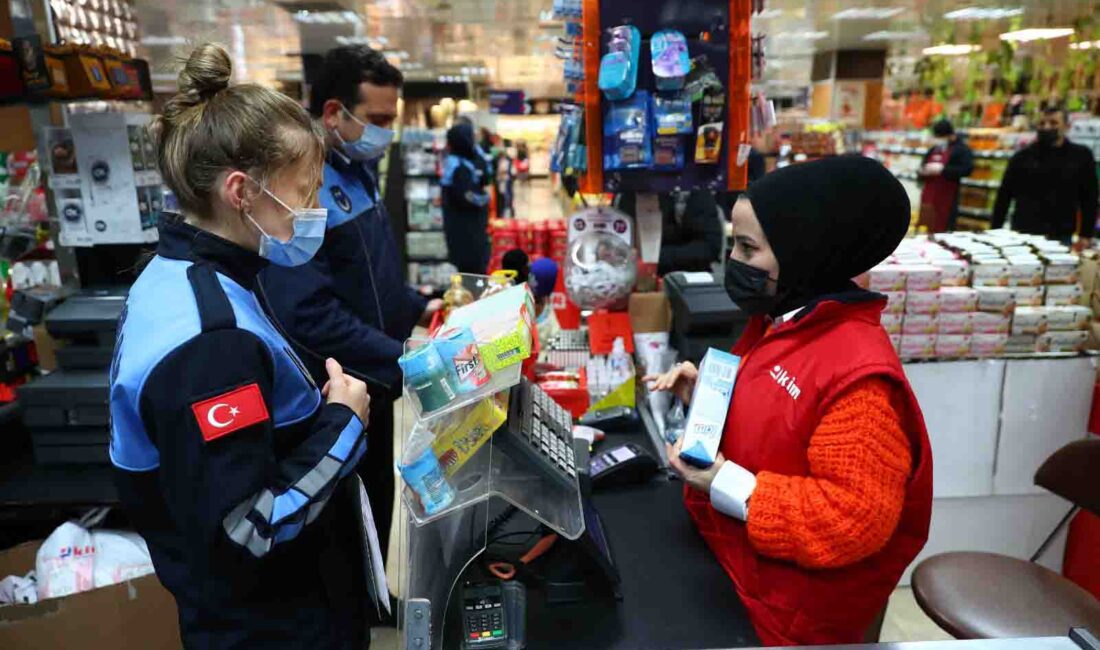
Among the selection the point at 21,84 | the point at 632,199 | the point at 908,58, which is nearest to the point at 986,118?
the point at 908,58

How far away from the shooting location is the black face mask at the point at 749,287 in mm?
1438

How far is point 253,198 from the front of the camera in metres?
1.16

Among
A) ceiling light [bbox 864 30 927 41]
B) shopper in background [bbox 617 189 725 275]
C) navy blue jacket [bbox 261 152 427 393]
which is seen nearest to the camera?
navy blue jacket [bbox 261 152 427 393]

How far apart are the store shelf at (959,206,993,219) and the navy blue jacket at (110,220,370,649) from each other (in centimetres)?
871

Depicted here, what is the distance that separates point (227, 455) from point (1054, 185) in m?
6.23

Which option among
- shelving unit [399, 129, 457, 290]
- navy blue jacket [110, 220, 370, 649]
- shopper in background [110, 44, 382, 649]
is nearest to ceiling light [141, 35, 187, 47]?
shelving unit [399, 129, 457, 290]

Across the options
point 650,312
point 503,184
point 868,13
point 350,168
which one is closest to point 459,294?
point 350,168

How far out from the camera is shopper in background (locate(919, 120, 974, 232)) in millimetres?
7148

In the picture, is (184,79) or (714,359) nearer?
(184,79)

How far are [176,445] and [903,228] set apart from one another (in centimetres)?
130

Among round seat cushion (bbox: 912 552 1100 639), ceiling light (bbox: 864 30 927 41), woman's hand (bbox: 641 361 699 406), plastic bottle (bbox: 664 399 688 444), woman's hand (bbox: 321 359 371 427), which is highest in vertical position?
ceiling light (bbox: 864 30 927 41)

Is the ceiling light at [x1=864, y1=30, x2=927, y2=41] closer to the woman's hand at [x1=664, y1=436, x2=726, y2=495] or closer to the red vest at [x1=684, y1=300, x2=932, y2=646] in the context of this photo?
the red vest at [x1=684, y1=300, x2=932, y2=646]

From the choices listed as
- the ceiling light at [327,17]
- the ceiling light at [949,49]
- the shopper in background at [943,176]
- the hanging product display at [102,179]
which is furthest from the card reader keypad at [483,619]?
the ceiling light at [949,49]

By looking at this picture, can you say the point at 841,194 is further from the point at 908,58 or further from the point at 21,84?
the point at 908,58
